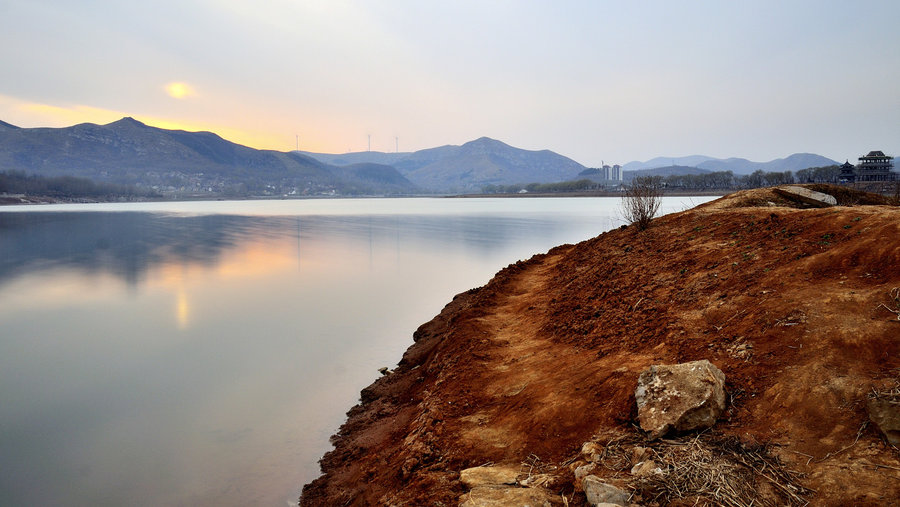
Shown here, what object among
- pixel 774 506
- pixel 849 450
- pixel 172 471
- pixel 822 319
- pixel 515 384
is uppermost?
pixel 822 319

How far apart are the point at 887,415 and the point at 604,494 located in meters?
2.45

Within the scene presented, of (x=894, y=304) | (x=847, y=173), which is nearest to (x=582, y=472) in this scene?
(x=894, y=304)

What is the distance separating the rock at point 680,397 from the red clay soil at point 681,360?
7.7 inches

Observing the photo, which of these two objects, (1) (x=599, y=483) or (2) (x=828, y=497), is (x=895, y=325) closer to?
(2) (x=828, y=497)

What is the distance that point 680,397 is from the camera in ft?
15.4

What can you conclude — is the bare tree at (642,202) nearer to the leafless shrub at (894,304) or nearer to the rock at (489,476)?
the leafless shrub at (894,304)

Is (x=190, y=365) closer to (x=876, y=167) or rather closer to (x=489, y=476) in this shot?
(x=489, y=476)

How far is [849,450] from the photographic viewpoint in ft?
12.7

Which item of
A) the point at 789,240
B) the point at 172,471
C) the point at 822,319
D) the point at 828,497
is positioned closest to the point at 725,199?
the point at 789,240

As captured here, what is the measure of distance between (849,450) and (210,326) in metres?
15.7

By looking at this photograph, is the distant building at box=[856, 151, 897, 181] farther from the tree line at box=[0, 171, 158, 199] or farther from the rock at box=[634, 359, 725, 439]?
the tree line at box=[0, 171, 158, 199]

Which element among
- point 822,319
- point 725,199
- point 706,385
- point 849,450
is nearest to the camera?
point 849,450

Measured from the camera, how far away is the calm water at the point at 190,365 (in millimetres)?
7023

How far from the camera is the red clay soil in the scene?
4336 millimetres
